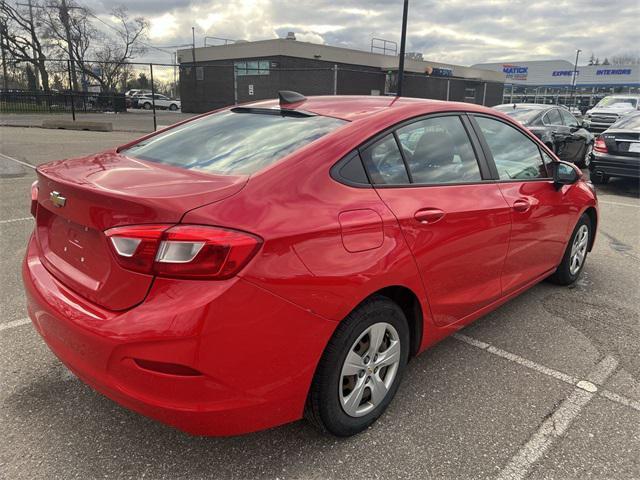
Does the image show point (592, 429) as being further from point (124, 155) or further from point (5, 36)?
point (5, 36)

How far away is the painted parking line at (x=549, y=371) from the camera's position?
2865 millimetres

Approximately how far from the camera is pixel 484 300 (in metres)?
3.17

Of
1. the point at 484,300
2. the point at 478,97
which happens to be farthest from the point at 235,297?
the point at 478,97

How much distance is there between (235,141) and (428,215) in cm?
107

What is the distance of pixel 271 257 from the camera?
192 centimetres

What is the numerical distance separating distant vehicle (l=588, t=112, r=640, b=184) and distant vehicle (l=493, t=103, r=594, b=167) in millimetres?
787

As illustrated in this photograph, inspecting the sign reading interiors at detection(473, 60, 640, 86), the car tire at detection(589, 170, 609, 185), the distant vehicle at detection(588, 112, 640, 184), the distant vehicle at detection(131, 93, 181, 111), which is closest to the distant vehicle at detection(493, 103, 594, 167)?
the car tire at detection(589, 170, 609, 185)

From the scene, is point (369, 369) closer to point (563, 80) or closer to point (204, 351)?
point (204, 351)

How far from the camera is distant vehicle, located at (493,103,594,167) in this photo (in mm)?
11125

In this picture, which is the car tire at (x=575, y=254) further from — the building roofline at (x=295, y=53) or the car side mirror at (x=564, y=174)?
the building roofline at (x=295, y=53)

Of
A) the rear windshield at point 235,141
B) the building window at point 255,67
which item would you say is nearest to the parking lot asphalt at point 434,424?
the rear windshield at point 235,141

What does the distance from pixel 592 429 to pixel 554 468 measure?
0.43m

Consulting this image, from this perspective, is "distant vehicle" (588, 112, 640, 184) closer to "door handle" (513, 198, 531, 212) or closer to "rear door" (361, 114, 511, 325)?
"door handle" (513, 198, 531, 212)

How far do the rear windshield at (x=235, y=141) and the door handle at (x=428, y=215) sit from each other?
604mm
